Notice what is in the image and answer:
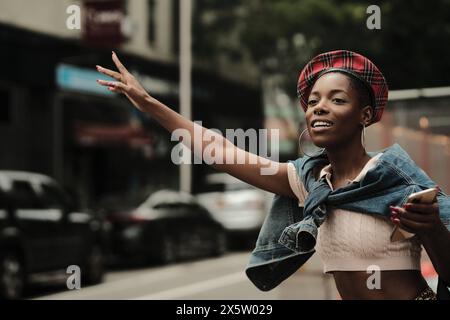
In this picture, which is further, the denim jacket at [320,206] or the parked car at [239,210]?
the parked car at [239,210]

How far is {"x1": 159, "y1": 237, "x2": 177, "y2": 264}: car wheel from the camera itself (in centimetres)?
1826

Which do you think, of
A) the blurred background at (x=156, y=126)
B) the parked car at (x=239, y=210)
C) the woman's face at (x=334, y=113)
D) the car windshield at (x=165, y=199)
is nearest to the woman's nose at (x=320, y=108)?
the woman's face at (x=334, y=113)

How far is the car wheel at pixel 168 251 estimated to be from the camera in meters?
18.3

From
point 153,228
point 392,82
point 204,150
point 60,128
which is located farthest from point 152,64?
point 204,150

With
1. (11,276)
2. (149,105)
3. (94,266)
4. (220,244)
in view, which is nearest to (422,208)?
(149,105)

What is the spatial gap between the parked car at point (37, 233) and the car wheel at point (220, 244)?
22.0 feet

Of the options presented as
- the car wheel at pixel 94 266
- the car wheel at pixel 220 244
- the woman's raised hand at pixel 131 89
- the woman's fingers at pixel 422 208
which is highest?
the woman's raised hand at pixel 131 89

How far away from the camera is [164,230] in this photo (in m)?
18.5

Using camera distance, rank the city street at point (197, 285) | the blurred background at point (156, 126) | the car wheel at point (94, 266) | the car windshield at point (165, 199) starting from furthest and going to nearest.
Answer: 1. the car windshield at point (165, 199)
2. the car wheel at point (94, 266)
3. the blurred background at point (156, 126)
4. the city street at point (197, 285)

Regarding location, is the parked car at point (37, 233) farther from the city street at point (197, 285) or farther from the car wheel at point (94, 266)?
the city street at point (197, 285)

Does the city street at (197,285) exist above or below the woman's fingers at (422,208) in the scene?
below

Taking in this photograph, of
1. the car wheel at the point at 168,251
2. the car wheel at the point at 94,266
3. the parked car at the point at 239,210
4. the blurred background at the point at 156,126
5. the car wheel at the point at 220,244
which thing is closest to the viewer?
the blurred background at the point at 156,126

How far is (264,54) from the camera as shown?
27.4 m

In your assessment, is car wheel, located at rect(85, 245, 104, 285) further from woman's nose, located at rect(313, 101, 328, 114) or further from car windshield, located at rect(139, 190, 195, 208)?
woman's nose, located at rect(313, 101, 328, 114)
